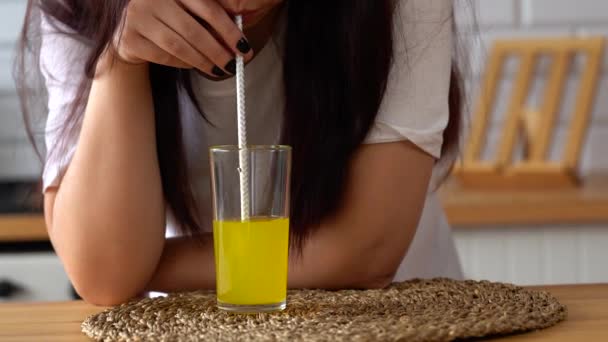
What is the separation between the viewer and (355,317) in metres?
0.82

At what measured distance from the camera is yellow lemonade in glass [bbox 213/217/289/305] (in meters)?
0.86

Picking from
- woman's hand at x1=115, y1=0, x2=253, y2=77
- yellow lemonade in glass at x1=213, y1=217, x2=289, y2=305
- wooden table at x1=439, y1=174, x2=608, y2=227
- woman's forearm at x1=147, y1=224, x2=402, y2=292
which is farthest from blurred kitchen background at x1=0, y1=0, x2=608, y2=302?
yellow lemonade in glass at x1=213, y1=217, x2=289, y2=305

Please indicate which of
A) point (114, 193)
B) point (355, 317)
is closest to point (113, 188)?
point (114, 193)

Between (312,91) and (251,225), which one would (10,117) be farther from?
(251,225)

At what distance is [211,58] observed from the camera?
94 centimetres

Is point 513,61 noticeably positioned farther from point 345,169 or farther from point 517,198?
point 345,169

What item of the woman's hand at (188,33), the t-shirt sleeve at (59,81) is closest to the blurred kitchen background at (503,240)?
the t-shirt sleeve at (59,81)

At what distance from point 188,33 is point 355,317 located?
1.06 feet

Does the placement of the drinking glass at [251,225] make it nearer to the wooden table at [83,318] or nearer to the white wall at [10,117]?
the wooden table at [83,318]

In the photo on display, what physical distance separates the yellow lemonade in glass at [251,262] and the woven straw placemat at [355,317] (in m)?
0.02

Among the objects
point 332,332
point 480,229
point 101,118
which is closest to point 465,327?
point 332,332

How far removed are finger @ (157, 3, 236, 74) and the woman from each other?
5 cm

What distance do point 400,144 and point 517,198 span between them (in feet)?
3.01

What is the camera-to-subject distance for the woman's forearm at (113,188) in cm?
104
